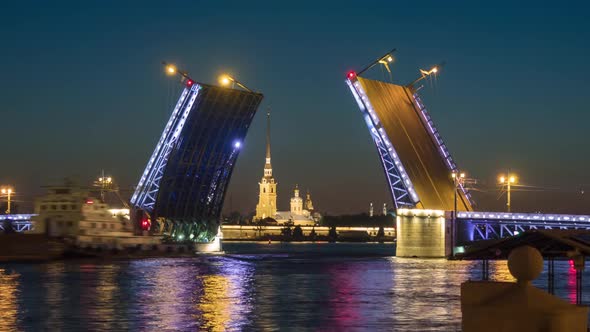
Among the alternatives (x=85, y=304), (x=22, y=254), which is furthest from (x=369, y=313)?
(x=22, y=254)

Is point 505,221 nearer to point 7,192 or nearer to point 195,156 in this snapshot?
point 195,156

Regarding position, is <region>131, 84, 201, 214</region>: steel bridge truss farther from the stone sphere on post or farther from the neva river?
the stone sphere on post

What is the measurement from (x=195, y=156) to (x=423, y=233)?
59.4ft

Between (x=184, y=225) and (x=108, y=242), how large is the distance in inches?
353

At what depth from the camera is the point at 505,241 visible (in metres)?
10.4

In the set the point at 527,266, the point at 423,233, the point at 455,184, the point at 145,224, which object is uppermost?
the point at 455,184

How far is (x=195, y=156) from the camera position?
2463 inches

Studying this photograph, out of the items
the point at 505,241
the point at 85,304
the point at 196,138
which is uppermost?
the point at 196,138

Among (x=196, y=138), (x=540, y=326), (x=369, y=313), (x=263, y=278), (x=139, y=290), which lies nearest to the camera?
(x=540, y=326)

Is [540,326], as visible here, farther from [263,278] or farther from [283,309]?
[263,278]

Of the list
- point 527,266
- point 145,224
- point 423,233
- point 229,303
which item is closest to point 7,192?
point 145,224

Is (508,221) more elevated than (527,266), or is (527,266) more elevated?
(508,221)

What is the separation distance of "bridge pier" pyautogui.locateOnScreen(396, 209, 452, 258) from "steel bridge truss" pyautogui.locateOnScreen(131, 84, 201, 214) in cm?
1715

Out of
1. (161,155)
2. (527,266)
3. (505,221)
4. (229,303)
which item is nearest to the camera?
(527,266)
